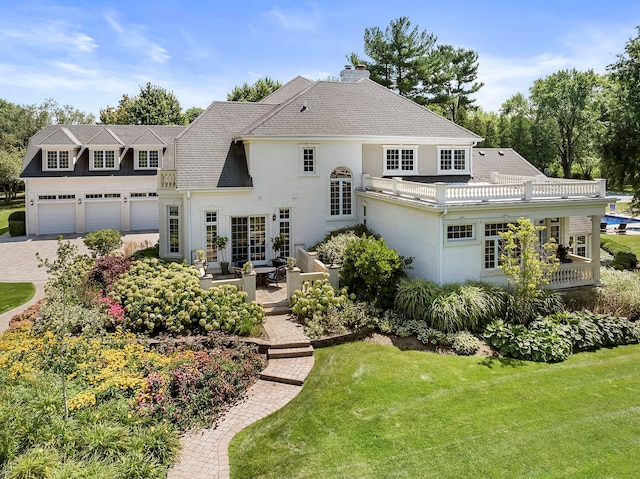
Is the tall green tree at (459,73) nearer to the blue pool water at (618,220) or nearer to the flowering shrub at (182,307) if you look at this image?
the blue pool water at (618,220)

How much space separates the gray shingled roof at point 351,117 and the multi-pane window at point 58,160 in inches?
846

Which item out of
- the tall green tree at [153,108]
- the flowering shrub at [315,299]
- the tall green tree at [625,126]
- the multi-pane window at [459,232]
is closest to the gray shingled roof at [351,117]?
the multi-pane window at [459,232]

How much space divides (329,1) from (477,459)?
56.1 feet

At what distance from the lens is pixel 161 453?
342 inches

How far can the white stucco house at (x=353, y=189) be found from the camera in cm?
1672

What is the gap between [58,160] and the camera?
117 feet

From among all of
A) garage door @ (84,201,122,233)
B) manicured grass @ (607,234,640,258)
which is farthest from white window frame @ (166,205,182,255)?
manicured grass @ (607,234,640,258)

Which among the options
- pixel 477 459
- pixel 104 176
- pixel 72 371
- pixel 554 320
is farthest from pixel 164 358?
pixel 104 176

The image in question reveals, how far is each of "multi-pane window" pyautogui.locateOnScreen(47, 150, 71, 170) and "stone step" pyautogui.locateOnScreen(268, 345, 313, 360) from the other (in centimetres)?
3102

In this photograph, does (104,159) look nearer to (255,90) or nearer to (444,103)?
(255,90)

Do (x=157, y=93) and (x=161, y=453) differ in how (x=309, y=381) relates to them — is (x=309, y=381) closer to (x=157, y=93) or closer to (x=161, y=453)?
(x=161, y=453)

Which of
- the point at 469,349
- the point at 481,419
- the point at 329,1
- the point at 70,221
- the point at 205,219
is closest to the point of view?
the point at 481,419

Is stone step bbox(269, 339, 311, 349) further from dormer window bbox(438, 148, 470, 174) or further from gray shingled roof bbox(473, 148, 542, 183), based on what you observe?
gray shingled roof bbox(473, 148, 542, 183)

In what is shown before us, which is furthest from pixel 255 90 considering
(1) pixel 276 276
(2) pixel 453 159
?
(1) pixel 276 276
